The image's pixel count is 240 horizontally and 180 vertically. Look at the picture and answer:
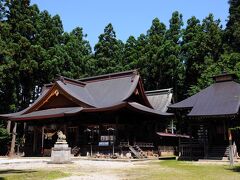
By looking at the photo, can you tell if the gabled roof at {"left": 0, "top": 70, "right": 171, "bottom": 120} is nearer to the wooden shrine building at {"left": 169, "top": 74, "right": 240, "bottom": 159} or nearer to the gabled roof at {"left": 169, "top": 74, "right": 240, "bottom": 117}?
the gabled roof at {"left": 169, "top": 74, "right": 240, "bottom": 117}

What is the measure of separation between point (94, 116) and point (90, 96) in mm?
4724

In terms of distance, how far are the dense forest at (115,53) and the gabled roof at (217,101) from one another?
9.44 meters

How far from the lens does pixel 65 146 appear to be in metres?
19.5

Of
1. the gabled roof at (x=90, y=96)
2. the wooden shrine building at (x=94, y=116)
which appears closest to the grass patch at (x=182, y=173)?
Answer: the wooden shrine building at (x=94, y=116)

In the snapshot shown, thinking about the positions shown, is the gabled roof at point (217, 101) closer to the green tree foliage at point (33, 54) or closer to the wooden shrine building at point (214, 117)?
the wooden shrine building at point (214, 117)

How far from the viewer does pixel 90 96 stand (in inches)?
1252

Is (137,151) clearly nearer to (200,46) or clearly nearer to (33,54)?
(33,54)

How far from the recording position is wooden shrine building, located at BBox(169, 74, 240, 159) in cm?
2374

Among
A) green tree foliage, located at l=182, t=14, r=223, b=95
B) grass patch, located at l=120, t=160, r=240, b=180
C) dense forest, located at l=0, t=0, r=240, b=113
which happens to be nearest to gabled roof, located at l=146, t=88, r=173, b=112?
dense forest, located at l=0, t=0, r=240, b=113

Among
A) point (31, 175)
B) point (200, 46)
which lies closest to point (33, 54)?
point (200, 46)

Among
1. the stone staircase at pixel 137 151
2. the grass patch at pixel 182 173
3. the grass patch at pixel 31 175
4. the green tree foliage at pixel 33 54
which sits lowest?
the grass patch at pixel 182 173

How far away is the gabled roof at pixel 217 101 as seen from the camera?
2336 cm

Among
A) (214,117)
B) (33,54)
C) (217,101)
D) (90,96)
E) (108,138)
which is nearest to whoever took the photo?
(214,117)

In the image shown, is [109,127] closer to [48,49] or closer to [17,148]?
[17,148]
